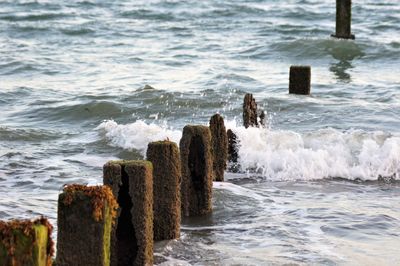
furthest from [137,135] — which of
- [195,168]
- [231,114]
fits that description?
[195,168]

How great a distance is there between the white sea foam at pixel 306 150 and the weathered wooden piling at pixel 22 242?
21.7 feet

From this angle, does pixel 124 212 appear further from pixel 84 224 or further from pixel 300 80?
pixel 300 80

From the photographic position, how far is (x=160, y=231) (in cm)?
816

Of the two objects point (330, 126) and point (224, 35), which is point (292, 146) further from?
point (224, 35)

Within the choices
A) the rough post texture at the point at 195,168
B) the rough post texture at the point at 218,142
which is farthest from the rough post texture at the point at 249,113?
the rough post texture at the point at 195,168

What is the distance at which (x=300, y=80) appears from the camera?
1611cm

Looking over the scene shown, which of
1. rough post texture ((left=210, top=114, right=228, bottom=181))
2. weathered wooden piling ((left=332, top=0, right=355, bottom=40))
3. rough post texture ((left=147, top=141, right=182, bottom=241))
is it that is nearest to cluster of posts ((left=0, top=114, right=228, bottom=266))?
rough post texture ((left=147, top=141, right=182, bottom=241))

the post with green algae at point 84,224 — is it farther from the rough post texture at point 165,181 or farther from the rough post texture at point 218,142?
the rough post texture at point 218,142

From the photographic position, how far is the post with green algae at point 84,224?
6012 millimetres

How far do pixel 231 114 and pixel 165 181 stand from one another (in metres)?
8.10

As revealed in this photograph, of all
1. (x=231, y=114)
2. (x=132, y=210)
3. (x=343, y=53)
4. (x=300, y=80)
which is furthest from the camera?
(x=343, y=53)

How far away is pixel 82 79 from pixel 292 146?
25.8ft

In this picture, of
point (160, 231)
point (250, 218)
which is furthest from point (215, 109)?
point (160, 231)

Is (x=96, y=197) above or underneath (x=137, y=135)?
above
